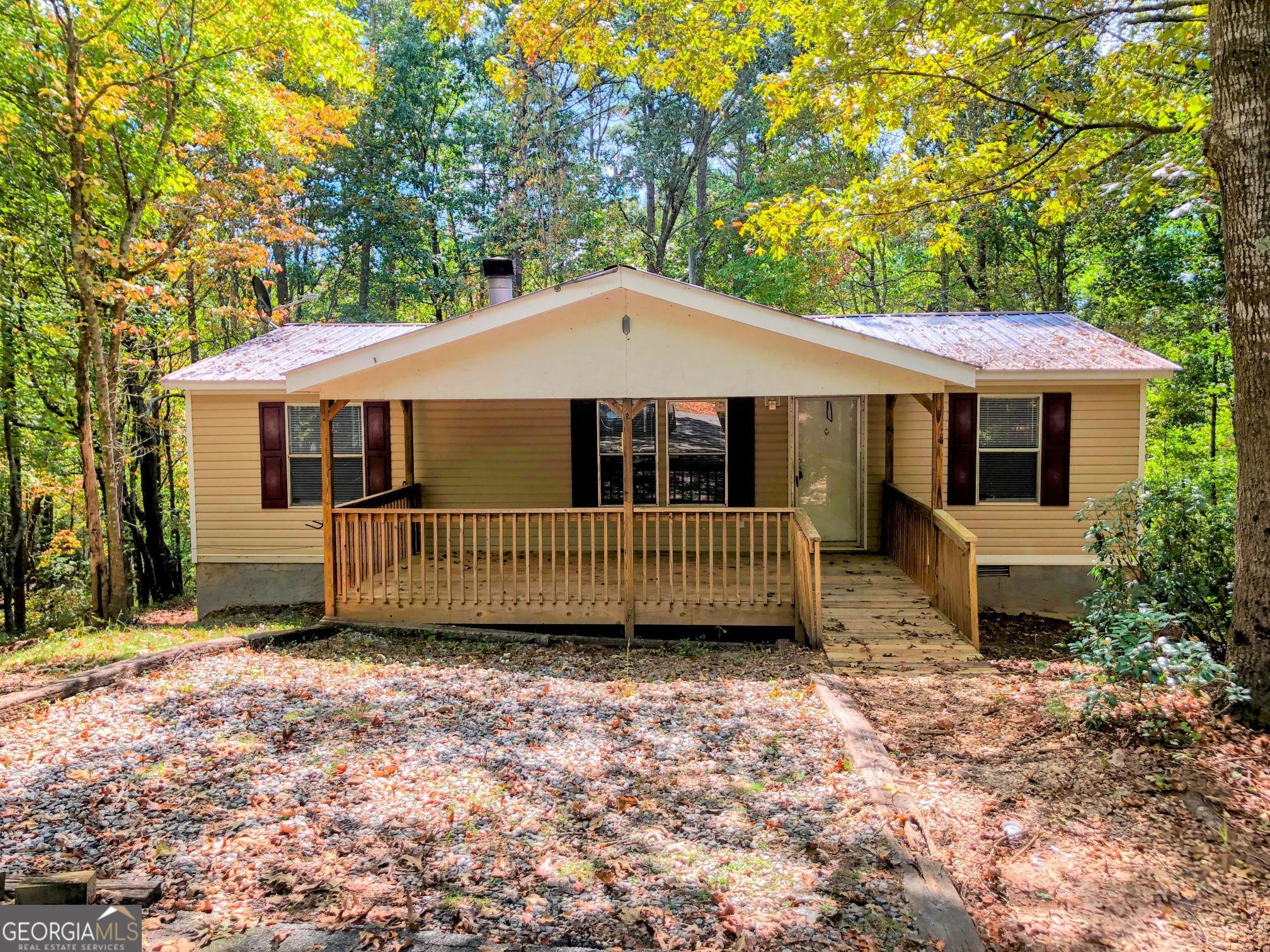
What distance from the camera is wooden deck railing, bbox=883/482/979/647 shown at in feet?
23.3

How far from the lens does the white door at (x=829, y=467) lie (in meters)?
10.5

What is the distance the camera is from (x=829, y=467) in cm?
1054

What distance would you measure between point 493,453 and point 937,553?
5802 mm

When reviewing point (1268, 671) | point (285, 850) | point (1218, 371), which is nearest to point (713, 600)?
point (1268, 671)

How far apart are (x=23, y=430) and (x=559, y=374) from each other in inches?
469

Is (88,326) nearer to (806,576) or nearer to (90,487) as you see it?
(90,487)

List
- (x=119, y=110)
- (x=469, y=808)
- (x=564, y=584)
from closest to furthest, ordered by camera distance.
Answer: (x=469, y=808) < (x=564, y=584) < (x=119, y=110)

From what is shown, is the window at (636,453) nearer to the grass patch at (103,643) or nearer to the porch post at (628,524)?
the porch post at (628,524)

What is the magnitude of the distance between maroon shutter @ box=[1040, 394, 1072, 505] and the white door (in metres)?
2.35

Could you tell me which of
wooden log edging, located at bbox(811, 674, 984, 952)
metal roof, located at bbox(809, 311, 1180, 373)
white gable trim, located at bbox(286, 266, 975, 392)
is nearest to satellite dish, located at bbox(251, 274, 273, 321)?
white gable trim, located at bbox(286, 266, 975, 392)

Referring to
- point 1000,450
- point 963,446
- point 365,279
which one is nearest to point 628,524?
point 963,446

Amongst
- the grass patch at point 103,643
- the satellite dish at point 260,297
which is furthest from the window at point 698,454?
the satellite dish at point 260,297

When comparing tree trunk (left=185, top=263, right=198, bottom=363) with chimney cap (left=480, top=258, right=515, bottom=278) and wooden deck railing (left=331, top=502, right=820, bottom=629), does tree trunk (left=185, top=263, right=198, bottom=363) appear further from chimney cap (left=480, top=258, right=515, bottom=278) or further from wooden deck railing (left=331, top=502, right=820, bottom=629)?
wooden deck railing (left=331, top=502, right=820, bottom=629)

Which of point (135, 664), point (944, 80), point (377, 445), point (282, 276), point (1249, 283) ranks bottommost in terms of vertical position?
point (135, 664)
